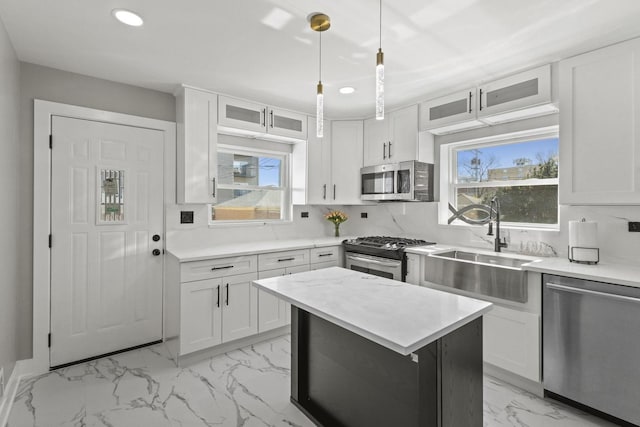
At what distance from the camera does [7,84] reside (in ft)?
6.93

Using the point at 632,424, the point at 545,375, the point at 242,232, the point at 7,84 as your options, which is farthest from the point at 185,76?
the point at 632,424

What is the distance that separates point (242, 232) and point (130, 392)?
5.79ft

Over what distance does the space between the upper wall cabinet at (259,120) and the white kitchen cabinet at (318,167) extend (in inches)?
6.1

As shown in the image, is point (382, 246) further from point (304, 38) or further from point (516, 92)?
point (304, 38)

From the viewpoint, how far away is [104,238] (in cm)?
282

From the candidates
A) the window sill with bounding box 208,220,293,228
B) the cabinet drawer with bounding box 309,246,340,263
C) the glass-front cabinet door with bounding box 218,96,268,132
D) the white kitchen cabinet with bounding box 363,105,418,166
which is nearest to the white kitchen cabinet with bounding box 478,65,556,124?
the white kitchen cabinet with bounding box 363,105,418,166

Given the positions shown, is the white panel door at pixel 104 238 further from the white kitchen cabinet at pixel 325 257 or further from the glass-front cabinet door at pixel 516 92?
the glass-front cabinet door at pixel 516 92

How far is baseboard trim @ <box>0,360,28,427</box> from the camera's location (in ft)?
6.52

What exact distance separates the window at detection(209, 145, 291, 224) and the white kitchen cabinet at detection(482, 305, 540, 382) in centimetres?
249

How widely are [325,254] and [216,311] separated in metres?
1.28

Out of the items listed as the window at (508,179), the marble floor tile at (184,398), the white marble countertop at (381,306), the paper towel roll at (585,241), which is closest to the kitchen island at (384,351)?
the white marble countertop at (381,306)

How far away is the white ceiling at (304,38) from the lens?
1.80m

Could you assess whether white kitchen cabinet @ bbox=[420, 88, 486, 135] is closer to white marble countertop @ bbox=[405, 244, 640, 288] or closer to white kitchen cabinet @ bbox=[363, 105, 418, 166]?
white kitchen cabinet @ bbox=[363, 105, 418, 166]

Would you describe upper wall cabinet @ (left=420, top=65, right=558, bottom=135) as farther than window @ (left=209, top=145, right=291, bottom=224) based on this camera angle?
No
